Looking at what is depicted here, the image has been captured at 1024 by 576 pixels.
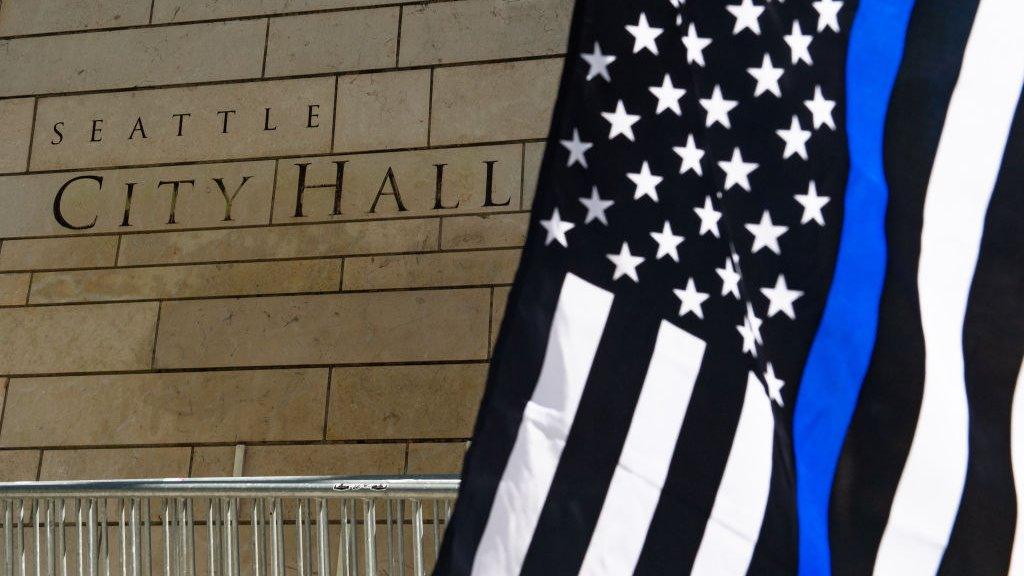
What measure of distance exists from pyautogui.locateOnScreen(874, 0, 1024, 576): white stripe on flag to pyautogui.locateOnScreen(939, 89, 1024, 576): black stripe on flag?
3 cm

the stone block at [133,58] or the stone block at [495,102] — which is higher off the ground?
the stone block at [133,58]

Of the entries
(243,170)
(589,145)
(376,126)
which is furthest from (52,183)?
(589,145)

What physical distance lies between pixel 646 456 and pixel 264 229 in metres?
8.07

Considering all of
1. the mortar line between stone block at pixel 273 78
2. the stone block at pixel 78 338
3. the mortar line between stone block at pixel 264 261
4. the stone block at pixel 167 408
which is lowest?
the stone block at pixel 167 408

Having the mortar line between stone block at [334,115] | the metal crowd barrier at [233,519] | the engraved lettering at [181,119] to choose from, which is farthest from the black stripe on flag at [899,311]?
the engraved lettering at [181,119]

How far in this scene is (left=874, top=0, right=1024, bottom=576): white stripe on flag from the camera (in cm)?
388

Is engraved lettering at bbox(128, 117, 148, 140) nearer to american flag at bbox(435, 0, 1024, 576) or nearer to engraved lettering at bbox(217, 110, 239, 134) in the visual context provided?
engraved lettering at bbox(217, 110, 239, 134)

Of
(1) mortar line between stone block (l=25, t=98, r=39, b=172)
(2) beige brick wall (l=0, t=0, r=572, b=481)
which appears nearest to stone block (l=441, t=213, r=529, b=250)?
(2) beige brick wall (l=0, t=0, r=572, b=481)

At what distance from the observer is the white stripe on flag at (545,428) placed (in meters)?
3.63

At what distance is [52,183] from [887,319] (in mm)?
9694

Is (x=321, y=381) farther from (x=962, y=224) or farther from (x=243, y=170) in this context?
(x=962, y=224)

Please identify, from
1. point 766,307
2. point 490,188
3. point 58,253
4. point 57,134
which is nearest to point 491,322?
point 490,188

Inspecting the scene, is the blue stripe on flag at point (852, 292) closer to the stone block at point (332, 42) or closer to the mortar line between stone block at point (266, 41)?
the stone block at point (332, 42)

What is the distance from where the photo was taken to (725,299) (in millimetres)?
3973
